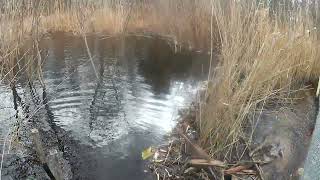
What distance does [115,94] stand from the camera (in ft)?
17.8

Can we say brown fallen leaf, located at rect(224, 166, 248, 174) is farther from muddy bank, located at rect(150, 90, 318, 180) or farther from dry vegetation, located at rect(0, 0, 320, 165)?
dry vegetation, located at rect(0, 0, 320, 165)

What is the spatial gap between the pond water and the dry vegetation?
0.31 m

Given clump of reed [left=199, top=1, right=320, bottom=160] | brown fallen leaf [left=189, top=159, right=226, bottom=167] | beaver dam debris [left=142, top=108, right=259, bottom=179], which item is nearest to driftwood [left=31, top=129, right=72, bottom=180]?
beaver dam debris [left=142, top=108, right=259, bottom=179]

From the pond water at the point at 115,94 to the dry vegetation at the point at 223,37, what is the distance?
0.31 meters

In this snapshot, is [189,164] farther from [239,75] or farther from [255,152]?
[239,75]

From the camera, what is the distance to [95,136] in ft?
14.8

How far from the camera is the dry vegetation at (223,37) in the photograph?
3953 millimetres

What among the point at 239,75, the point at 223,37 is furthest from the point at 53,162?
the point at 223,37

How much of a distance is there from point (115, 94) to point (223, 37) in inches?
70.7

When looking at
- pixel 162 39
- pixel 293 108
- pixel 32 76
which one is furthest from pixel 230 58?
pixel 162 39

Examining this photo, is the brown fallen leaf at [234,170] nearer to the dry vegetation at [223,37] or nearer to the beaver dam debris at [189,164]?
the beaver dam debris at [189,164]

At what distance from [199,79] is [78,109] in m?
1.80

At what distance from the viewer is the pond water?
4262mm

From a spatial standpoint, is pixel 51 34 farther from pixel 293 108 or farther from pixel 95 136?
pixel 293 108
